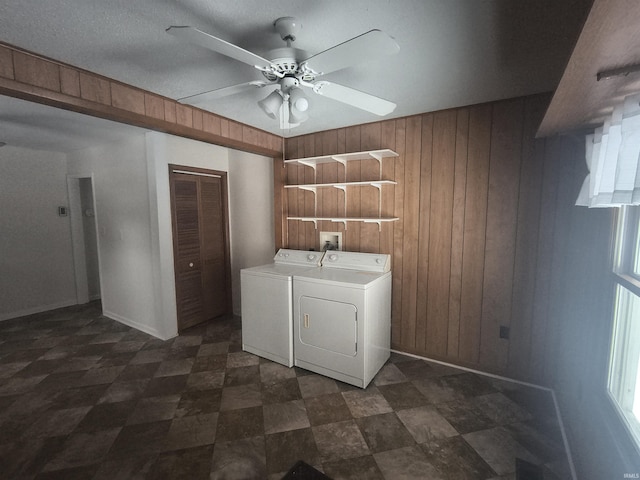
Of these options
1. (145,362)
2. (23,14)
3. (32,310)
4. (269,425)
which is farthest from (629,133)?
(32,310)

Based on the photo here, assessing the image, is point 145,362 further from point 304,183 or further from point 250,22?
point 250,22

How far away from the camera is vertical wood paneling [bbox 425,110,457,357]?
249 cm

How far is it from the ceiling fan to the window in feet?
4.50

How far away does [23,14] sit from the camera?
1263mm

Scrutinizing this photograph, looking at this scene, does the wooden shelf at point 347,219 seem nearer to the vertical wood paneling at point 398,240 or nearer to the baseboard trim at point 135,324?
the vertical wood paneling at point 398,240

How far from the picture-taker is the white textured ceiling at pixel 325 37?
1230 mm

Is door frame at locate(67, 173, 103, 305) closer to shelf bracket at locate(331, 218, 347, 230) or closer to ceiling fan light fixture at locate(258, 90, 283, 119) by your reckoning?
shelf bracket at locate(331, 218, 347, 230)

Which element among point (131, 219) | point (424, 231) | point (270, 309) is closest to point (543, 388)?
point (424, 231)

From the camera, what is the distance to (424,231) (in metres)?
2.65

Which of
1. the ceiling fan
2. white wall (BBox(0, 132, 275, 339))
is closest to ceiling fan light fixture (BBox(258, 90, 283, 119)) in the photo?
the ceiling fan

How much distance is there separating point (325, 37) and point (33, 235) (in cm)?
481

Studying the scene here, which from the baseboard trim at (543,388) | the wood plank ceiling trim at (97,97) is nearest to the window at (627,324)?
the baseboard trim at (543,388)

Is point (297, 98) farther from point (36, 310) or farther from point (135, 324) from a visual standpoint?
point (36, 310)

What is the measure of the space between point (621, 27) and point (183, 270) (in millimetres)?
3656
